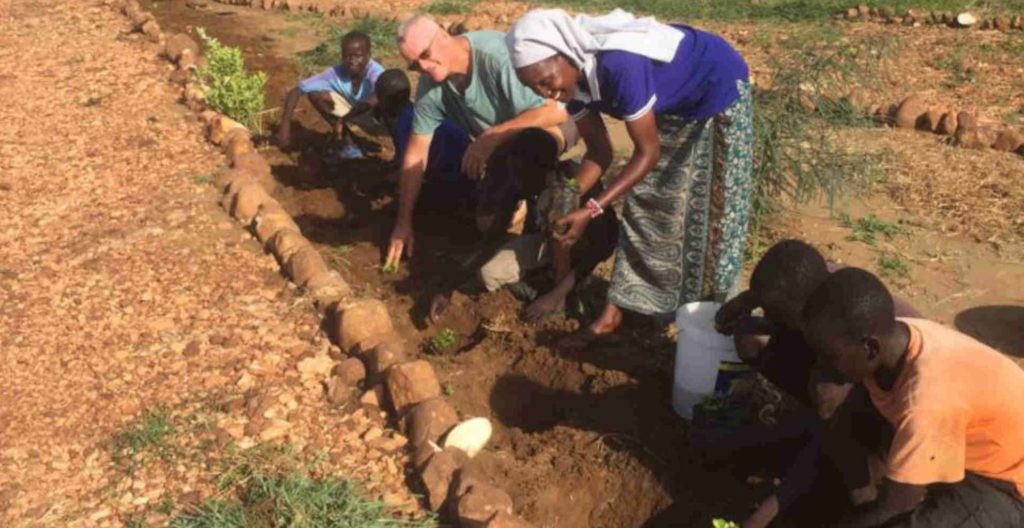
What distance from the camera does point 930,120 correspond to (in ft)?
20.3

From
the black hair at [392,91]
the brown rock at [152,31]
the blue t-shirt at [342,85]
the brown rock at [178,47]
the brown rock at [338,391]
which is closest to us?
the brown rock at [338,391]

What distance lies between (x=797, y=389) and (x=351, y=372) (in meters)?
1.55

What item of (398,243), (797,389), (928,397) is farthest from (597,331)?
(928,397)

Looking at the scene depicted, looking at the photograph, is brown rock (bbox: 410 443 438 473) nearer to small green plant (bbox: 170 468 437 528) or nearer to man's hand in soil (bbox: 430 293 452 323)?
small green plant (bbox: 170 468 437 528)

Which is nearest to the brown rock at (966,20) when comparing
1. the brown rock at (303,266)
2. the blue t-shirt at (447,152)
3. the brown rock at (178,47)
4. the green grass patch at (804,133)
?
the green grass patch at (804,133)

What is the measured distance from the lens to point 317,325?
401cm

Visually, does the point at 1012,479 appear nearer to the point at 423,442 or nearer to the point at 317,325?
the point at 423,442

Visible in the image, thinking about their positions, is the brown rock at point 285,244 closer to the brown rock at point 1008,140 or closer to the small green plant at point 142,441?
the small green plant at point 142,441

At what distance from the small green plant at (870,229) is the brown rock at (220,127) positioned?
3.40 m

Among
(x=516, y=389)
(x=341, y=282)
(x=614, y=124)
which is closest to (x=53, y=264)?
(x=341, y=282)

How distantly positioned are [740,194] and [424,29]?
4.56 feet

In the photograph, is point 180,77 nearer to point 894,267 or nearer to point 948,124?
point 894,267

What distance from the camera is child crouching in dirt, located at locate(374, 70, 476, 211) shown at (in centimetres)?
509

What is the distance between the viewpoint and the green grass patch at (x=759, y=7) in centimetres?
877
